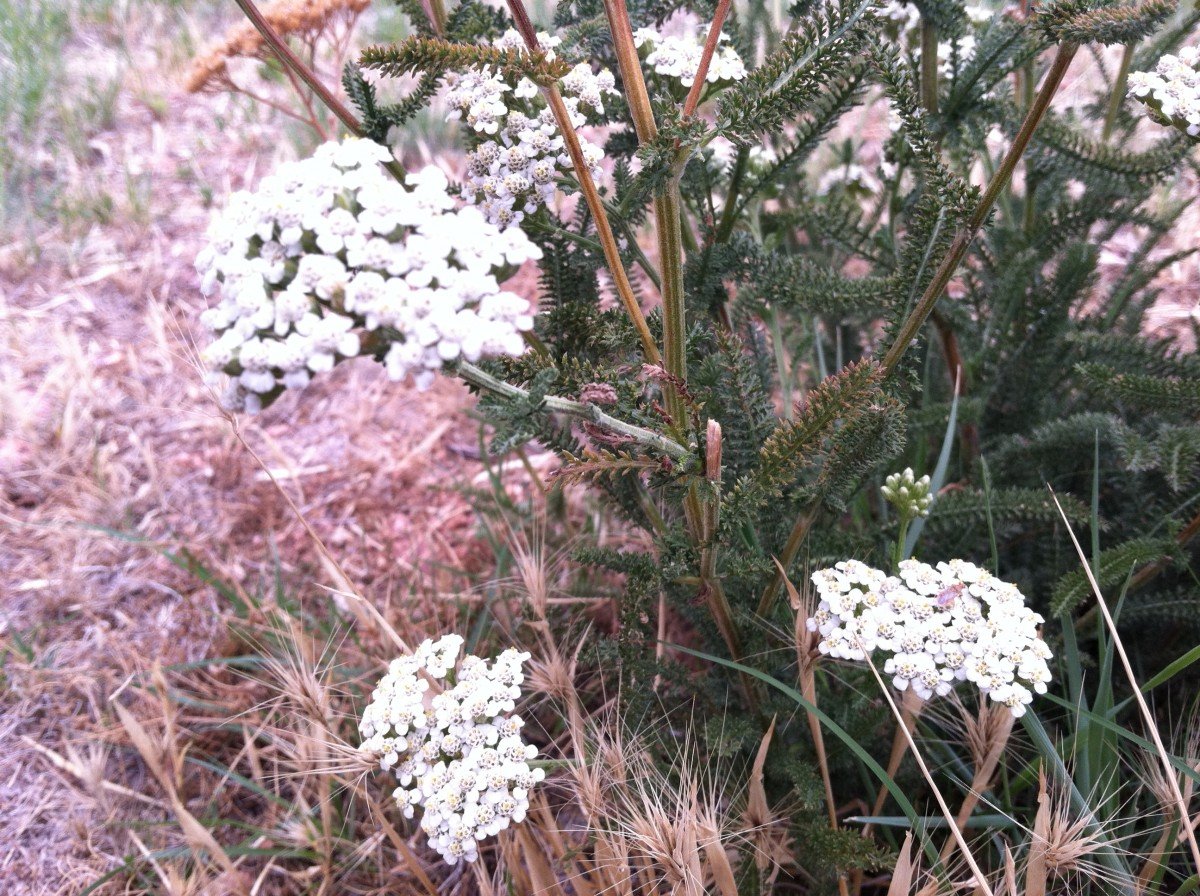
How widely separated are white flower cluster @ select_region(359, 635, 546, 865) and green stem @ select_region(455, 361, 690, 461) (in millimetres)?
449

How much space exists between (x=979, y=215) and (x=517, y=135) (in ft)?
2.16

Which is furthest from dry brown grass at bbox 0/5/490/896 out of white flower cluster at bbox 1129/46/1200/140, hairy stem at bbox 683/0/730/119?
white flower cluster at bbox 1129/46/1200/140

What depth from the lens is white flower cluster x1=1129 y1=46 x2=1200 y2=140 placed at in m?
1.34

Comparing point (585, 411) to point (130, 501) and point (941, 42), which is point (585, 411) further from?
point (130, 501)

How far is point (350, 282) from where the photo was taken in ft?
3.11

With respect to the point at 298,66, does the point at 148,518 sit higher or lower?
lower

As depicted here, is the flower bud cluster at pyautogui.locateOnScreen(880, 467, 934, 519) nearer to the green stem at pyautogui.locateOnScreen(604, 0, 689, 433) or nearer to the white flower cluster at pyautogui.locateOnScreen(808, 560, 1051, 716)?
the white flower cluster at pyautogui.locateOnScreen(808, 560, 1051, 716)

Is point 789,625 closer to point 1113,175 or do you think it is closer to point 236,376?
point 236,376

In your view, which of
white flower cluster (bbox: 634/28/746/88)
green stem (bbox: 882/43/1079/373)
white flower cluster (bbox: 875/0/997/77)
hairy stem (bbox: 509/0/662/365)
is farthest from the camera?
white flower cluster (bbox: 875/0/997/77)

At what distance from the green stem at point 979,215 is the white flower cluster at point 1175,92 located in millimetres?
244

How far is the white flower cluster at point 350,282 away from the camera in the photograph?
35.9 inches

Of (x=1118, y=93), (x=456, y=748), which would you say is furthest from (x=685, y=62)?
(x=1118, y=93)

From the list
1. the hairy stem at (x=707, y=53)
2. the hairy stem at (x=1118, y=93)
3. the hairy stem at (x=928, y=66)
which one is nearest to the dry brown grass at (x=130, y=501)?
the hairy stem at (x=707, y=53)

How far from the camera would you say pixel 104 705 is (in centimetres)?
216
